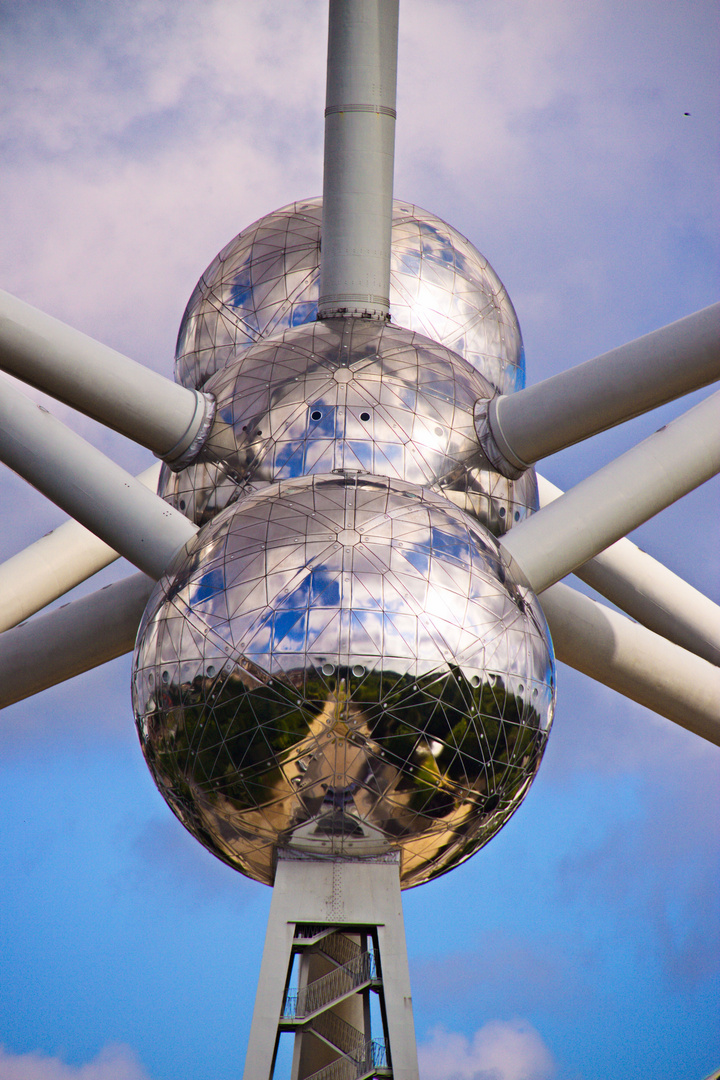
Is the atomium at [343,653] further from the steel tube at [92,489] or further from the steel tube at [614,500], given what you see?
the steel tube at [614,500]

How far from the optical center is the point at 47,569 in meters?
15.2

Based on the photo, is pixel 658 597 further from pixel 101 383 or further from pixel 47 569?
pixel 101 383

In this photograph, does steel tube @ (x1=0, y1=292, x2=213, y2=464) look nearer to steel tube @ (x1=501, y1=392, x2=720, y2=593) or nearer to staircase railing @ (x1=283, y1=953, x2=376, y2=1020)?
steel tube @ (x1=501, y1=392, x2=720, y2=593)

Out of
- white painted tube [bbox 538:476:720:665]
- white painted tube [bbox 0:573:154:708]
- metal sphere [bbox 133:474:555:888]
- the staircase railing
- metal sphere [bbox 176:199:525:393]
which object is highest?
metal sphere [bbox 176:199:525:393]

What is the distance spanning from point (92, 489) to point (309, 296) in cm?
345

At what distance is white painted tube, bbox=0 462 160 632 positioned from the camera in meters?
14.8

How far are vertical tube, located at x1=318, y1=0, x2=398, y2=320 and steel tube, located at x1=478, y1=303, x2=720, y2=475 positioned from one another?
66.9 inches

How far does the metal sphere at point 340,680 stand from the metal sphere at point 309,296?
3.73 m

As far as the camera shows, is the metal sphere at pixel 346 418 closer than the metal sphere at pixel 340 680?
No

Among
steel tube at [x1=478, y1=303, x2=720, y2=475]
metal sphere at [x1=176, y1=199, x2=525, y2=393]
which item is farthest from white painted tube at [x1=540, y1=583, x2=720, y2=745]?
metal sphere at [x1=176, y1=199, x2=525, y2=393]

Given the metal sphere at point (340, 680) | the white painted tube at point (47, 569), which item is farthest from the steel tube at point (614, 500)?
the white painted tube at point (47, 569)

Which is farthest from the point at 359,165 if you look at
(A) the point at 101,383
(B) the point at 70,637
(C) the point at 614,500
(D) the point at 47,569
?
(D) the point at 47,569

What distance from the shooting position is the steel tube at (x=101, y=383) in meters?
11.4

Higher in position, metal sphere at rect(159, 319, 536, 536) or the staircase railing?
metal sphere at rect(159, 319, 536, 536)
